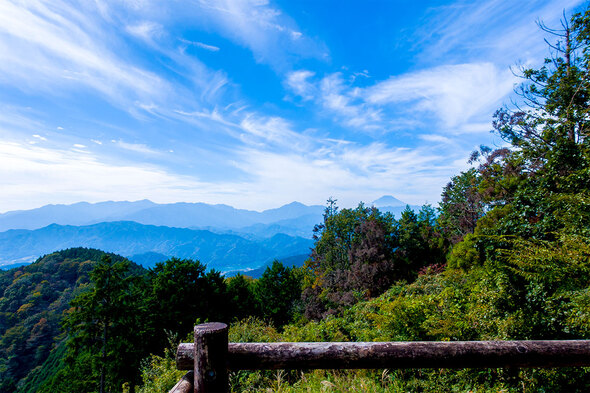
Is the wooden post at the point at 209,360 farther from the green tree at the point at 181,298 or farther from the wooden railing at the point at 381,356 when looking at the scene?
the green tree at the point at 181,298

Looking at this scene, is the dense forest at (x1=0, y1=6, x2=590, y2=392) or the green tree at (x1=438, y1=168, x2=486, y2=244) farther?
the green tree at (x1=438, y1=168, x2=486, y2=244)

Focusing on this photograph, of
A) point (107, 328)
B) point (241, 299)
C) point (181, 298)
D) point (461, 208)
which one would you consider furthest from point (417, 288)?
point (241, 299)

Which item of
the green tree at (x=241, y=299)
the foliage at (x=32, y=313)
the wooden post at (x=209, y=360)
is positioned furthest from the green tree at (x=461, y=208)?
the foliage at (x=32, y=313)

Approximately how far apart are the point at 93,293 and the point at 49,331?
150 feet

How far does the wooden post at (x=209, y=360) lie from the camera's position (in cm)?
152

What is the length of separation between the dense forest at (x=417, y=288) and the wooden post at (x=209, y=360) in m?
2.63

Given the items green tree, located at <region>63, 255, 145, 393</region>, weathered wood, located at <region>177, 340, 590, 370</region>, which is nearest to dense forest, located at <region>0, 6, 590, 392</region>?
green tree, located at <region>63, 255, 145, 393</region>

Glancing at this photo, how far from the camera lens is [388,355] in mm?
1638

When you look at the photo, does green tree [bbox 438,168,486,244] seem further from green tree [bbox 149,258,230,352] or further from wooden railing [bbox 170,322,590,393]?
green tree [bbox 149,258,230,352]

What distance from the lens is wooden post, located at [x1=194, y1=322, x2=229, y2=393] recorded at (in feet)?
4.99

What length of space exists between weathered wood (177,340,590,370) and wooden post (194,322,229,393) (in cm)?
10

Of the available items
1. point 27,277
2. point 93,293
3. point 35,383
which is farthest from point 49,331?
Result: point 93,293

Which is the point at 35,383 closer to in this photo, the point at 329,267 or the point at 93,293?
the point at 93,293

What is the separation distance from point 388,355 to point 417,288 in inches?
366
